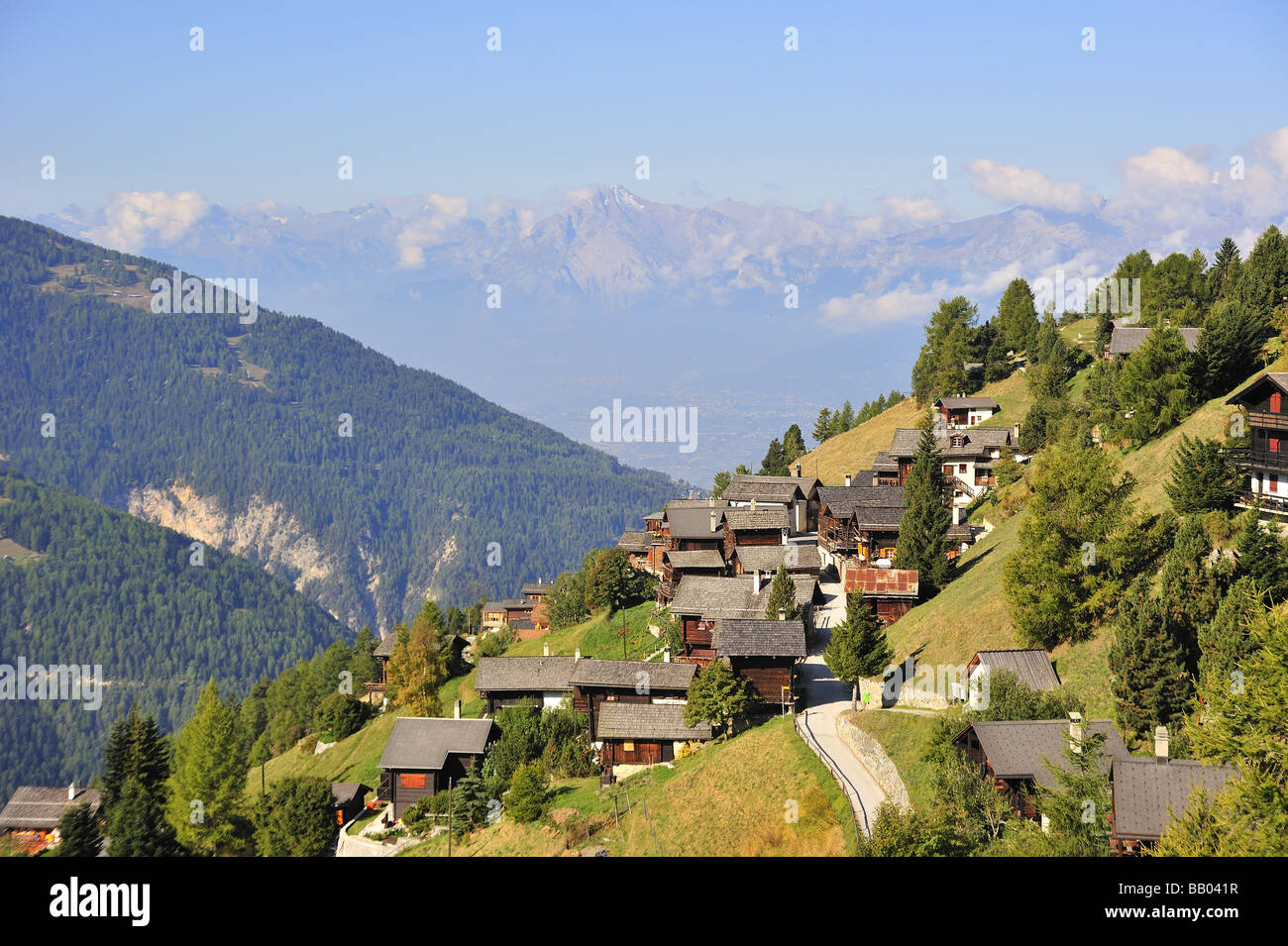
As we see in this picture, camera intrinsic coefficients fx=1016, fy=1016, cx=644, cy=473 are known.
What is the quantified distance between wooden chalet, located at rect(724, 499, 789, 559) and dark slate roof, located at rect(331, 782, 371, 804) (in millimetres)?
32027

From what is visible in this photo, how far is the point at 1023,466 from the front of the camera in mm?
83938

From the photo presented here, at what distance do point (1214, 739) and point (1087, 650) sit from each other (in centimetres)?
1915

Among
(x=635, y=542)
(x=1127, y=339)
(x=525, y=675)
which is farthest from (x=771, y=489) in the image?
(x=1127, y=339)

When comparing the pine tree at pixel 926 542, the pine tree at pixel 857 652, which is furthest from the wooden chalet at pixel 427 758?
the pine tree at pixel 926 542

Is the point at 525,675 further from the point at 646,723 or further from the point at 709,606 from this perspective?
the point at 709,606

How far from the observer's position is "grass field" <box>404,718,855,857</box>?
141ft

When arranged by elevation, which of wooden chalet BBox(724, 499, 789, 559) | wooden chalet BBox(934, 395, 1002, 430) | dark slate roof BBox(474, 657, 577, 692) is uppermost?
wooden chalet BBox(934, 395, 1002, 430)

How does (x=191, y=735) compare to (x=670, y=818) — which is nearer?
(x=670, y=818)

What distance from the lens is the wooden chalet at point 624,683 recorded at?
6209cm

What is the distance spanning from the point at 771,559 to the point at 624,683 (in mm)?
17645

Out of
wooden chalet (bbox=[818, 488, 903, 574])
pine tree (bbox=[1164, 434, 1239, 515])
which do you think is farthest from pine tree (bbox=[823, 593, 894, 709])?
wooden chalet (bbox=[818, 488, 903, 574])

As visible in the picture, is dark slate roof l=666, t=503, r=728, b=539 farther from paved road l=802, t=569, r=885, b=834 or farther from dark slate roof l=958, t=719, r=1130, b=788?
dark slate roof l=958, t=719, r=1130, b=788
